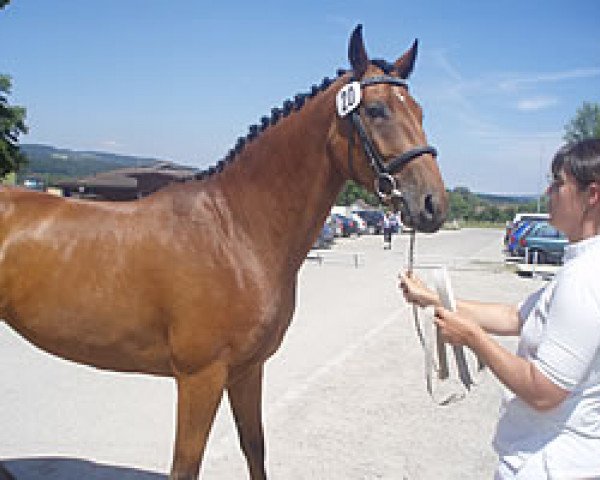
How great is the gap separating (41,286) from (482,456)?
3.14 metres

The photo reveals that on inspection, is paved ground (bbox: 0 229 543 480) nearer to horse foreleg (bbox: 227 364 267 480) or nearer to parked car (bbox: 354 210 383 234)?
horse foreleg (bbox: 227 364 267 480)

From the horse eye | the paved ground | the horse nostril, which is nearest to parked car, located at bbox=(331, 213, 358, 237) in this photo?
the paved ground

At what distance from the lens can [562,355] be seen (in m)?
1.38

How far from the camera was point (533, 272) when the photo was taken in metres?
14.2

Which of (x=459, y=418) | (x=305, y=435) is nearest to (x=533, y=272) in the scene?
(x=459, y=418)

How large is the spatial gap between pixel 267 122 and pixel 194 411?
141cm

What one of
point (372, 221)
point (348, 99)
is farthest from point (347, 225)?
point (348, 99)

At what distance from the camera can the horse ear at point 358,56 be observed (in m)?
2.26

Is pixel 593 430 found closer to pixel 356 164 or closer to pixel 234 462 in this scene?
pixel 356 164

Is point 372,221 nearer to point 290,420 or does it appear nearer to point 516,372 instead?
point 290,420

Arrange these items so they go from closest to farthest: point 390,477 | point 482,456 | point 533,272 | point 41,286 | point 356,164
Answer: point 356,164, point 41,286, point 390,477, point 482,456, point 533,272

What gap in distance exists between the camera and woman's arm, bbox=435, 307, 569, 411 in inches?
55.9

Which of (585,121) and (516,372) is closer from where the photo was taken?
(516,372)

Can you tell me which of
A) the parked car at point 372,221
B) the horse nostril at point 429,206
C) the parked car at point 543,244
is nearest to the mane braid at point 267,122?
the horse nostril at point 429,206
